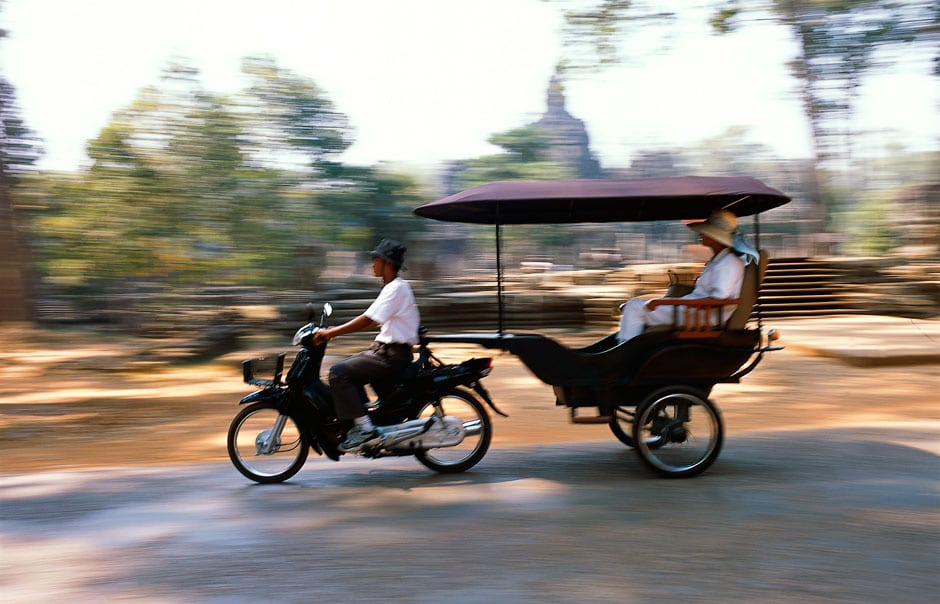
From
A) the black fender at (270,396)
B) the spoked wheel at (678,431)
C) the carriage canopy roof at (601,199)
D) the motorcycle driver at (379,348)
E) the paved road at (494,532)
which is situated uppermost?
the carriage canopy roof at (601,199)

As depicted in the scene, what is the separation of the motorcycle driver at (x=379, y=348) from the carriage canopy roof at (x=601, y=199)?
536 millimetres

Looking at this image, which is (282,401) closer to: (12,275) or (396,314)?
(396,314)

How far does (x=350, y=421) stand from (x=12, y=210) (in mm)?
15006

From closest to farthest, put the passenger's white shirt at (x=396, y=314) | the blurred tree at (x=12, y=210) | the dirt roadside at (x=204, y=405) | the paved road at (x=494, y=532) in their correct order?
the paved road at (x=494, y=532) < the passenger's white shirt at (x=396, y=314) < the dirt roadside at (x=204, y=405) < the blurred tree at (x=12, y=210)

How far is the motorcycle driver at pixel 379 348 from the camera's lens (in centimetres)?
551

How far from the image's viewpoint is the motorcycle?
5629 mm

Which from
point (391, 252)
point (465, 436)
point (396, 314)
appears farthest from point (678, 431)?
point (391, 252)

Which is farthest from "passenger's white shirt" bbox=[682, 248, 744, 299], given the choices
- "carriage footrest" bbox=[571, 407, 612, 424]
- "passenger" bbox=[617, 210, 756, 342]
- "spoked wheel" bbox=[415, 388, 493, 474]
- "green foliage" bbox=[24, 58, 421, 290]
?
"green foliage" bbox=[24, 58, 421, 290]

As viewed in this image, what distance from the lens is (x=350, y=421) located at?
561cm

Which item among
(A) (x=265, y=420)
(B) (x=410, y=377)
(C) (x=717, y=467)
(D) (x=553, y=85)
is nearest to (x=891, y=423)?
(C) (x=717, y=467)

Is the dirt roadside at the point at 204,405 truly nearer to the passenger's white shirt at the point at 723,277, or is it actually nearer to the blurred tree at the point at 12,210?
the passenger's white shirt at the point at 723,277

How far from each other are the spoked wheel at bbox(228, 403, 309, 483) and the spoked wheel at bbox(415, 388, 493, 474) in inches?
33.7

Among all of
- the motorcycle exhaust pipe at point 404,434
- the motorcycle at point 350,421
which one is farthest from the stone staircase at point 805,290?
the motorcycle exhaust pipe at point 404,434

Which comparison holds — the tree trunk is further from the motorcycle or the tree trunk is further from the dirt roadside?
the motorcycle
